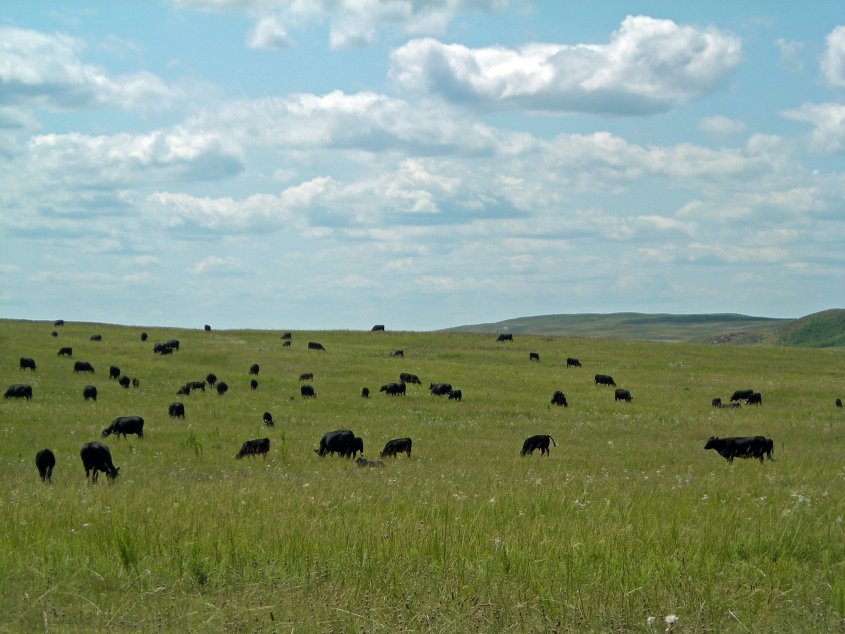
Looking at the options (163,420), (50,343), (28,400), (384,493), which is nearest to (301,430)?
(163,420)

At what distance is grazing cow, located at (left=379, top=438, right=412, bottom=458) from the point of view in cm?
2653

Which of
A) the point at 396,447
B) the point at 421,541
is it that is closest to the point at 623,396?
the point at 396,447

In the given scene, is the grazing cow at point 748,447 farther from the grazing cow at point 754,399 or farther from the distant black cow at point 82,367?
the distant black cow at point 82,367

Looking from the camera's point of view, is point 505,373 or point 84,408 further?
point 505,373

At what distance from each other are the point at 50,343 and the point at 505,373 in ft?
104

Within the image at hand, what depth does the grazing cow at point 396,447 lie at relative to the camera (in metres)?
26.5

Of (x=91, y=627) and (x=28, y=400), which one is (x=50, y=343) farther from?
(x=91, y=627)

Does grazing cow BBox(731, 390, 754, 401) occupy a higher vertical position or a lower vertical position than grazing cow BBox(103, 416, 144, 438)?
lower

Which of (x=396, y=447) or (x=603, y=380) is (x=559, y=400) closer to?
(x=603, y=380)

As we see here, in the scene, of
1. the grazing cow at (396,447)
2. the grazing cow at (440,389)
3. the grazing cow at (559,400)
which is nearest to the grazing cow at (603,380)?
the grazing cow at (559,400)

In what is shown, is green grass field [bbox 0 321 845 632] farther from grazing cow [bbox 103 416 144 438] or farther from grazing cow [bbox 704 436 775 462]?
grazing cow [bbox 704 436 775 462]

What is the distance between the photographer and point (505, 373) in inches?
2271

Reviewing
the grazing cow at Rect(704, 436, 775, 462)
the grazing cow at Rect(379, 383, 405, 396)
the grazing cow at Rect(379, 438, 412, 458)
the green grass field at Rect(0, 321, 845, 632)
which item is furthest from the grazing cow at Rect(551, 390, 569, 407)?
the grazing cow at Rect(379, 438, 412, 458)

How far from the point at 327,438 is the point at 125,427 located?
7.34 m
